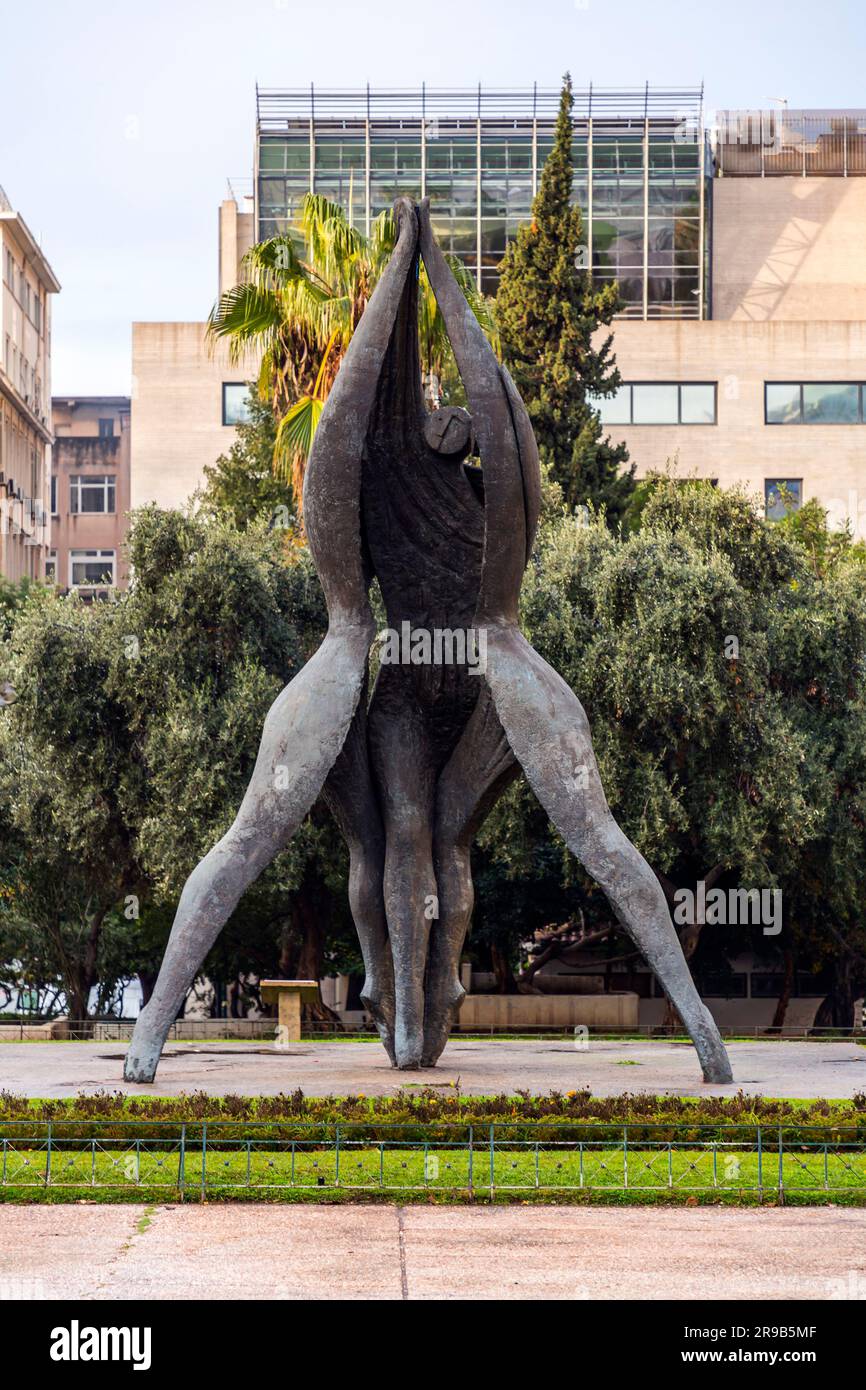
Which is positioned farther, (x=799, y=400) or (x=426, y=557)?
(x=799, y=400)

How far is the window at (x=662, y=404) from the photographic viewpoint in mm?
60969

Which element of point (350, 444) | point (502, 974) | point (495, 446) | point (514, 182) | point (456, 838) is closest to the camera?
point (495, 446)

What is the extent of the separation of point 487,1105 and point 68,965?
90.3 ft

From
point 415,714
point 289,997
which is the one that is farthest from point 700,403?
point 415,714

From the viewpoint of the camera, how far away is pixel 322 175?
217 feet

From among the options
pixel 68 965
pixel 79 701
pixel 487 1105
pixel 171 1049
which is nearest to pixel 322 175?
pixel 68 965

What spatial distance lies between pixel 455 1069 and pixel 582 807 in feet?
11.1

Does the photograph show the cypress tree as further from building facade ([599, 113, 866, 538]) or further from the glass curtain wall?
the glass curtain wall

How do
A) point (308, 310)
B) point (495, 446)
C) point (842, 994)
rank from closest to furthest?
point (495, 446) → point (308, 310) → point (842, 994)

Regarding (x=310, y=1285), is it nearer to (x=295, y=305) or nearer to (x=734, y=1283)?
(x=734, y=1283)

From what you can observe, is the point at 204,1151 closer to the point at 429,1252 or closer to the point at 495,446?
the point at 429,1252

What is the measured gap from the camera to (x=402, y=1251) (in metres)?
10.4

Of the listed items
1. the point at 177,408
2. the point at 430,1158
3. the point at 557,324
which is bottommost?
the point at 430,1158

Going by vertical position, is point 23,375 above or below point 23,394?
above
